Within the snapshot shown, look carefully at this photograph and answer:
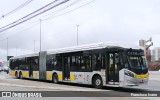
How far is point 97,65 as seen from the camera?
22391mm

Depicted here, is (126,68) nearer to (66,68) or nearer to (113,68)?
(113,68)

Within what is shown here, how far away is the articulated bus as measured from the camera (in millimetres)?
20422

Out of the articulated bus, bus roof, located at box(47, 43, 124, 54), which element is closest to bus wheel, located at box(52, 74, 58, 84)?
the articulated bus

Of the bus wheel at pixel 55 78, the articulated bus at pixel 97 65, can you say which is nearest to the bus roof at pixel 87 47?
the articulated bus at pixel 97 65

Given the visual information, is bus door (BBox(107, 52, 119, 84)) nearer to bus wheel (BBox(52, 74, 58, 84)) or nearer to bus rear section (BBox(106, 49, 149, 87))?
bus rear section (BBox(106, 49, 149, 87))

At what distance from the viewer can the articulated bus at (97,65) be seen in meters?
20.4

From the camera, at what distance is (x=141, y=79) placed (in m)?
20.5

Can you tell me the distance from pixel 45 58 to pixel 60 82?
300 cm

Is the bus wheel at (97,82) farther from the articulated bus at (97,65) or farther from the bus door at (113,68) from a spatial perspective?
the bus door at (113,68)

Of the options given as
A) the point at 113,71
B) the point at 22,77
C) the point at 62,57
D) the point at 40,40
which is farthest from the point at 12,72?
the point at 40,40

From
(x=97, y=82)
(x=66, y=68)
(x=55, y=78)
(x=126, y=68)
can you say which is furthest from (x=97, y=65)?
(x=55, y=78)

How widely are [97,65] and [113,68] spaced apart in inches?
64.8

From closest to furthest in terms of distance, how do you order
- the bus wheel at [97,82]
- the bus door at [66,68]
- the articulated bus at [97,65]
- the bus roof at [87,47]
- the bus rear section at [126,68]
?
the bus rear section at [126,68] → the articulated bus at [97,65] → the bus roof at [87,47] → the bus wheel at [97,82] → the bus door at [66,68]

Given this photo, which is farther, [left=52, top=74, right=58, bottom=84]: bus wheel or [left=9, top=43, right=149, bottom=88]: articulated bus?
[left=52, top=74, right=58, bottom=84]: bus wheel
